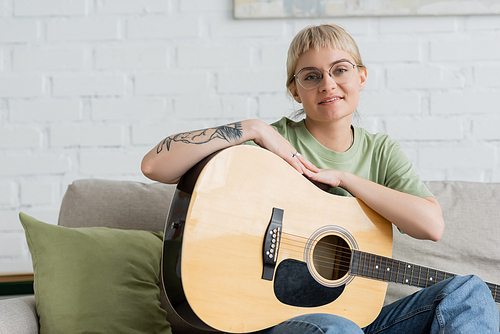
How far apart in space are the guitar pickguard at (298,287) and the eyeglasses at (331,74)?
0.51 metres

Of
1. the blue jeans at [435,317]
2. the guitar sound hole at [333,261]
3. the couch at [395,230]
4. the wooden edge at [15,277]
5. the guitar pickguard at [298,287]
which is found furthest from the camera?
the wooden edge at [15,277]

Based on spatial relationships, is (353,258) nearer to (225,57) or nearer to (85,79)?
(225,57)

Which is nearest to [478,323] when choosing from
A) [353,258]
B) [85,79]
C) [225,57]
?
[353,258]

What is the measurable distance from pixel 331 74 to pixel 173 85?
0.81 meters

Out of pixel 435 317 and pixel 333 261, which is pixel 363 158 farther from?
pixel 435 317

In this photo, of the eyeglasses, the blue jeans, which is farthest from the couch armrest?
the eyeglasses

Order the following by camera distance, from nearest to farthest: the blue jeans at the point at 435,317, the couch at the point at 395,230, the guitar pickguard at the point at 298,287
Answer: the blue jeans at the point at 435,317, the guitar pickguard at the point at 298,287, the couch at the point at 395,230

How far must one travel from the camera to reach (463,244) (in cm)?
137

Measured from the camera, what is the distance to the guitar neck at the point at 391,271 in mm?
1043

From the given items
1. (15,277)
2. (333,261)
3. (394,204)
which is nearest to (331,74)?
(394,204)

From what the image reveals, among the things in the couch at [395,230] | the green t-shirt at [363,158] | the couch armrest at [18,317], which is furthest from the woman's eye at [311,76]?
the couch armrest at [18,317]

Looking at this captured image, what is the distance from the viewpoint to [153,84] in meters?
1.72

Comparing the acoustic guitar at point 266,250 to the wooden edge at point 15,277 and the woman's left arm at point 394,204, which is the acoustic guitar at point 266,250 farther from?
the wooden edge at point 15,277

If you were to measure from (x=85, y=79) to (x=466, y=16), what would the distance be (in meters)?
1.64
